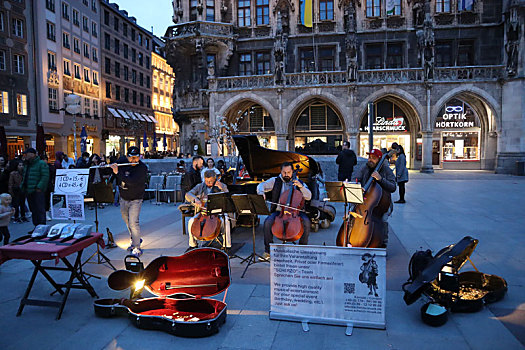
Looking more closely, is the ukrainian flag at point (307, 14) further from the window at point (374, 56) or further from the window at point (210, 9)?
the window at point (210, 9)

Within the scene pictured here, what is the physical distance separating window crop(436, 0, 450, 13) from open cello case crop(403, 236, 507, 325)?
2684 cm

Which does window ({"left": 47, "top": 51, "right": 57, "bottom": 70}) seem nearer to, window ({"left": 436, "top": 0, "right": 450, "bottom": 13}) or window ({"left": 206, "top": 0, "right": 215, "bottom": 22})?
window ({"left": 206, "top": 0, "right": 215, "bottom": 22})

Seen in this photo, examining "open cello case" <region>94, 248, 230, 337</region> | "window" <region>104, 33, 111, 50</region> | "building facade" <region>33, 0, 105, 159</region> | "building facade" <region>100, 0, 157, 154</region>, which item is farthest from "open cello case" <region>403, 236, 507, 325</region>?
"window" <region>104, 33, 111, 50</region>

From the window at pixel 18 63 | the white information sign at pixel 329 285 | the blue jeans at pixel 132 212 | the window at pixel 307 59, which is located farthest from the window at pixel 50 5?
the white information sign at pixel 329 285

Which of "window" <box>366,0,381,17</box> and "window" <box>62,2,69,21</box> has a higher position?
"window" <box>62,2,69,21</box>

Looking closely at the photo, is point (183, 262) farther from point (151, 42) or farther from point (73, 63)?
point (151, 42)

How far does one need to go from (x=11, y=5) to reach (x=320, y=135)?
26330mm

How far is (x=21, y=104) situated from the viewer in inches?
1198

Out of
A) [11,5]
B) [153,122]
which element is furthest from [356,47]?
[153,122]

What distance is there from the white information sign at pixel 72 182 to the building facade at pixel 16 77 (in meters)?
27.1

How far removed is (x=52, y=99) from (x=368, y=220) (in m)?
35.4

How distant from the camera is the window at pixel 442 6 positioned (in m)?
26.2

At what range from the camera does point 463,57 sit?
27.0 meters

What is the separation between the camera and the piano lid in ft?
27.5
